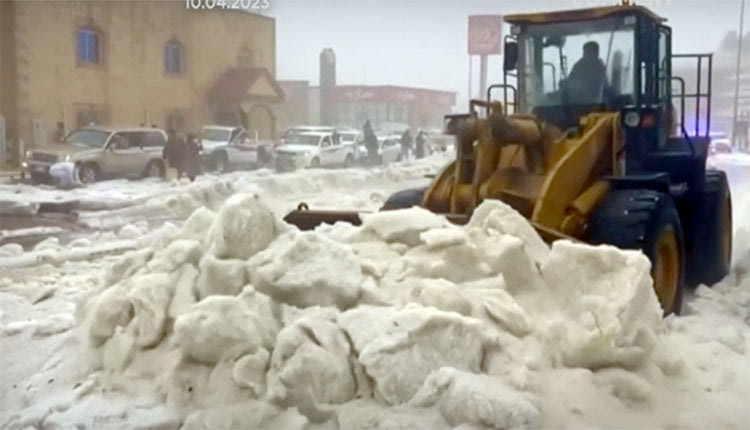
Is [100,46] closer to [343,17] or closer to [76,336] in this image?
[343,17]

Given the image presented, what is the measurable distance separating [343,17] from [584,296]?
158cm

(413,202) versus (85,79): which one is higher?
(85,79)

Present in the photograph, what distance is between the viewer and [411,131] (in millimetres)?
3473

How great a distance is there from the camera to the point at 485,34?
3439 millimetres

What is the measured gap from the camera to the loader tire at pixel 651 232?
2771mm

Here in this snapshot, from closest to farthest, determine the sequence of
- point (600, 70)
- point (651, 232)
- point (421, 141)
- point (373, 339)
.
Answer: point (373, 339)
point (651, 232)
point (600, 70)
point (421, 141)

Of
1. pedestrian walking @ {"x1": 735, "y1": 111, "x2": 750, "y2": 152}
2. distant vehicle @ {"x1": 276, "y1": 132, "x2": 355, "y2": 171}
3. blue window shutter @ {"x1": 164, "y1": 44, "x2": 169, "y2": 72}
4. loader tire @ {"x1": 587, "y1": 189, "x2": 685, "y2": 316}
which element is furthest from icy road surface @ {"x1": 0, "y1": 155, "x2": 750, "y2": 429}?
pedestrian walking @ {"x1": 735, "y1": 111, "x2": 750, "y2": 152}

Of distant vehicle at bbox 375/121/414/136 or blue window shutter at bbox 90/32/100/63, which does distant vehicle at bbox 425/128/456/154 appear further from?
blue window shutter at bbox 90/32/100/63

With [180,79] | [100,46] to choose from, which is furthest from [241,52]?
[100,46]

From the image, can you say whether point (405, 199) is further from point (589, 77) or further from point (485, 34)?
point (589, 77)

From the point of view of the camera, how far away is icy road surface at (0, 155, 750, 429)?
2.07m

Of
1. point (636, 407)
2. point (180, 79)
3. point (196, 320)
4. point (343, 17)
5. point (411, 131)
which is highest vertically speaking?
point (343, 17)

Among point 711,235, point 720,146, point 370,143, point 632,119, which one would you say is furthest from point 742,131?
point 370,143

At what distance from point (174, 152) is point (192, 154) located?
0.07 metres
